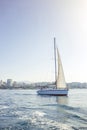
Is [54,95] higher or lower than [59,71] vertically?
lower

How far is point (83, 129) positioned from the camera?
20953 mm

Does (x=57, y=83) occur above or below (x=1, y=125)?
above

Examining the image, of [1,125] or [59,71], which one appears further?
[59,71]

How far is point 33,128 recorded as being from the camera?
834 inches

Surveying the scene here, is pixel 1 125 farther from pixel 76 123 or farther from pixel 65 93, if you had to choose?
pixel 65 93

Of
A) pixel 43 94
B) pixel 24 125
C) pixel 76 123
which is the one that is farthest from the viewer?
pixel 43 94

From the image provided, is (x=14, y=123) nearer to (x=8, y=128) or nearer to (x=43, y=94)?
(x=8, y=128)

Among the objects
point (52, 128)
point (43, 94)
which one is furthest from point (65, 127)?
point (43, 94)

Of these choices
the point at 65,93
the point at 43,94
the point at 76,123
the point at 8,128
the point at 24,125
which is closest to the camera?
the point at 8,128

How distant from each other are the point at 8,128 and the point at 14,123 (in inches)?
94.1


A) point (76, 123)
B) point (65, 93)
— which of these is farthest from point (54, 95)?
point (76, 123)

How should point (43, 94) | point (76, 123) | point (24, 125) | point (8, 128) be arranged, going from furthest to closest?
point (43, 94) < point (76, 123) < point (24, 125) < point (8, 128)

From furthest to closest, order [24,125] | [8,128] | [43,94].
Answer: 1. [43,94]
2. [24,125]
3. [8,128]

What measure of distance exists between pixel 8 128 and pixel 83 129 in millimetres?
6119
